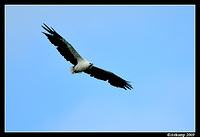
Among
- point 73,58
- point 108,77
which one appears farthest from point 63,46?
point 108,77

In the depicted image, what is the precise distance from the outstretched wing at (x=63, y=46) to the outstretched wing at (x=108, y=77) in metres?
1.42

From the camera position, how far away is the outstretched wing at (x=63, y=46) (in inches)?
811

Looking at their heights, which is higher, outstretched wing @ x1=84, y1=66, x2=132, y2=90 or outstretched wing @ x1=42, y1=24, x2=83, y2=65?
outstretched wing @ x1=42, y1=24, x2=83, y2=65

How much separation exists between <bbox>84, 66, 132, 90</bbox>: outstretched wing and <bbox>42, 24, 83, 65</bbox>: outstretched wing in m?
1.42

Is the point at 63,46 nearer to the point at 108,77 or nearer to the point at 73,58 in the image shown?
the point at 73,58

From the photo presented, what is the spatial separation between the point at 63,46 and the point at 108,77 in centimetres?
332

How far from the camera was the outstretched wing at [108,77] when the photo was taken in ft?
72.6

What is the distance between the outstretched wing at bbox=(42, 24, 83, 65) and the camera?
67.6 ft

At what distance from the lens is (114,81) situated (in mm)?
22906

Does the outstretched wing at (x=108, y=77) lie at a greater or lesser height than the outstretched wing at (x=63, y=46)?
lesser

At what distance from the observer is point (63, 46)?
20781 millimetres
